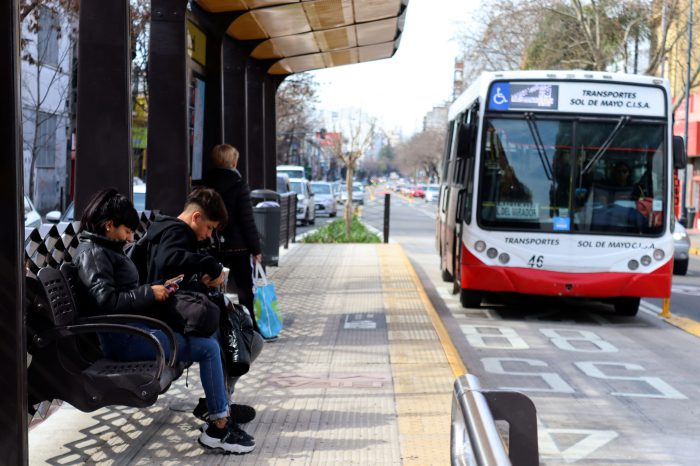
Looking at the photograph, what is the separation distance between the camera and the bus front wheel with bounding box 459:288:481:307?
14.2 m

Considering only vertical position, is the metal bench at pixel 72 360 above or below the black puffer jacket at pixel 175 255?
below

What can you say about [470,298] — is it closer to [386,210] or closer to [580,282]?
[580,282]

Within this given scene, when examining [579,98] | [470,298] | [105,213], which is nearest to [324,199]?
[470,298]

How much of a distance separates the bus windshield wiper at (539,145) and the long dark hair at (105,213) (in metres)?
8.64

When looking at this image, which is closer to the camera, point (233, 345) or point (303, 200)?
point (233, 345)

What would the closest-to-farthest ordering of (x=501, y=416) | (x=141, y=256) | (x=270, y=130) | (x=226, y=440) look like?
(x=501, y=416) → (x=226, y=440) → (x=141, y=256) → (x=270, y=130)

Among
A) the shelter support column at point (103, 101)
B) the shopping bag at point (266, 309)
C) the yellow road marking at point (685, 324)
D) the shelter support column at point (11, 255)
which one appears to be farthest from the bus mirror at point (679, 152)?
the shelter support column at point (11, 255)

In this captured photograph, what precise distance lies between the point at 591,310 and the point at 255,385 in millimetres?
8060

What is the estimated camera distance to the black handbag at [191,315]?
5.72 metres

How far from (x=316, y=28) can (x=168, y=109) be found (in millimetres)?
4897

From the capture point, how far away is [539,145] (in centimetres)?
1353

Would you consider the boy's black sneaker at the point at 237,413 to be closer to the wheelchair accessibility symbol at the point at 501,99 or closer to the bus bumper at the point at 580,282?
the bus bumper at the point at 580,282

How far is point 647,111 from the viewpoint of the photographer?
13.4 m

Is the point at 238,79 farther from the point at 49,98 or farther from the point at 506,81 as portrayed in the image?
the point at 49,98
